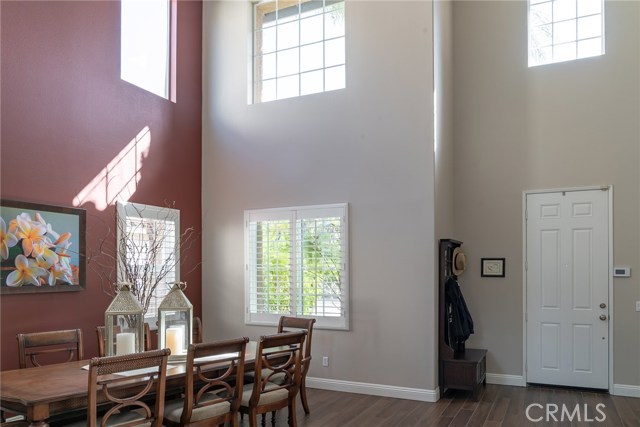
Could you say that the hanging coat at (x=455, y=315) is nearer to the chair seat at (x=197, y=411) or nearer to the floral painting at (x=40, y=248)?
the chair seat at (x=197, y=411)

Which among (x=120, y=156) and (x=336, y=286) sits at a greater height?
(x=120, y=156)

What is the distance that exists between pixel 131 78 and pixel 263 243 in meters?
2.42

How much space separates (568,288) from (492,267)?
0.84 metres

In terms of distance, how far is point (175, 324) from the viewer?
13.0ft

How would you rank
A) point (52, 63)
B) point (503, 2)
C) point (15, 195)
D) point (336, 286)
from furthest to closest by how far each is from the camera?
point (503, 2) → point (336, 286) → point (52, 63) → point (15, 195)

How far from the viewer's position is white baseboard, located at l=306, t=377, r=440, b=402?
5477mm

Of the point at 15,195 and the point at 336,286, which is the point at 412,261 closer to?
the point at 336,286

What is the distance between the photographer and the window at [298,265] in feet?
19.8

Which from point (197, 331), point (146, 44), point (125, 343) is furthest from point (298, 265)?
point (146, 44)

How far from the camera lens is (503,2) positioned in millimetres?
6445

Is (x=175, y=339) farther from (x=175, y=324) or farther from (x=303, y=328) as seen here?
(x=303, y=328)

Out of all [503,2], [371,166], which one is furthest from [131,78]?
[503,2]

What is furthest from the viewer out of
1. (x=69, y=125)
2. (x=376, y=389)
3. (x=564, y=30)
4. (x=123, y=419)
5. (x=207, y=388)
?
(x=564, y=30)
